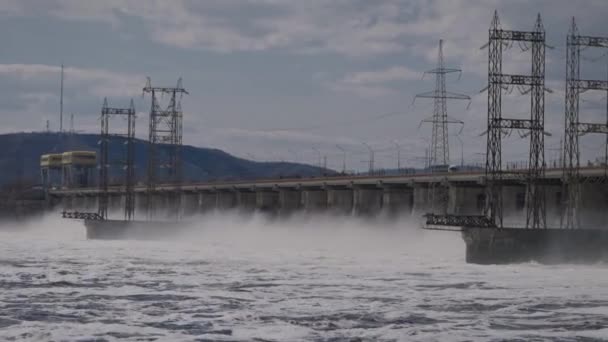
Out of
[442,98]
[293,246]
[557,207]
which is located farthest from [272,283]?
[442,98]

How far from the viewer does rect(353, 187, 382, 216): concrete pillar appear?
101 m

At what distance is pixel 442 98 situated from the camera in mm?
100875

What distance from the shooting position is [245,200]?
125m

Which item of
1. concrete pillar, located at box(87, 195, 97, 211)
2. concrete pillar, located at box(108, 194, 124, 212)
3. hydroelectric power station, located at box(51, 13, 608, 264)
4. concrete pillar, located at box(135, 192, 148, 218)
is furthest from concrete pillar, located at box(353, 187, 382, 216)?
concrete pillar, located at box(87, 195, 97, 211)

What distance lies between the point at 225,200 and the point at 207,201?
510 cm

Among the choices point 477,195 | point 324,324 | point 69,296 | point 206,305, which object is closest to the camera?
point 324,324

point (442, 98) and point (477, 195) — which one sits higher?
point (442, 98)

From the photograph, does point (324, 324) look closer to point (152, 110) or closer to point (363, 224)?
point (363, 224)

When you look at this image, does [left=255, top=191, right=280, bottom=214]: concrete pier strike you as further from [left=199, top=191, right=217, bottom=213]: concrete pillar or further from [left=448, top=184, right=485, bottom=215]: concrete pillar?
[left=448, top=184, right=485, bottom=215]: concrete pillar

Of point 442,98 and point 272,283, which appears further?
point 442,98

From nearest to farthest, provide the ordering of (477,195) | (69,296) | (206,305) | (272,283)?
→ (206,305) → (69,296) → (272,283) → (477,195)

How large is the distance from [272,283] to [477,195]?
39.9 metres

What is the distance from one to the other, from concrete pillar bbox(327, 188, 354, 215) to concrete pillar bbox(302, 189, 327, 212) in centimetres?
266

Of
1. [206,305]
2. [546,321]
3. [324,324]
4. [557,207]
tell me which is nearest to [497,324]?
[546,321]
